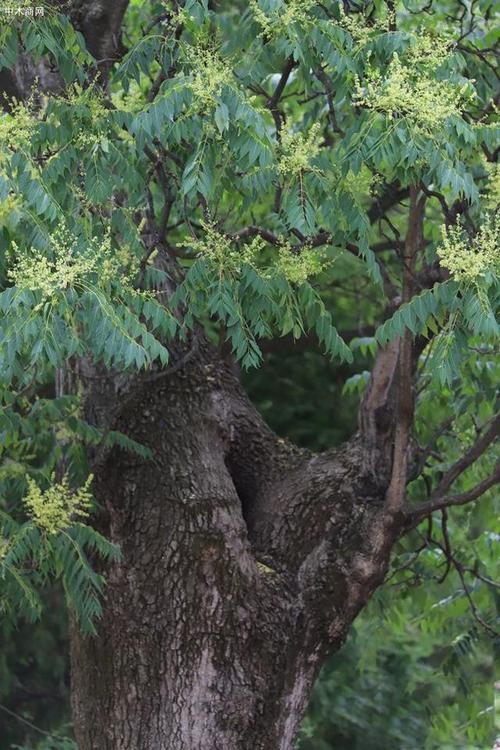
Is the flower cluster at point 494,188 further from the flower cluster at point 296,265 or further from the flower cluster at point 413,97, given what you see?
the flower cluster at point 296,265

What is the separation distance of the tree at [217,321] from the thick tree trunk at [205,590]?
0.04 ft

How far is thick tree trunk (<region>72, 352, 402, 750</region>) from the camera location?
6.19 meters

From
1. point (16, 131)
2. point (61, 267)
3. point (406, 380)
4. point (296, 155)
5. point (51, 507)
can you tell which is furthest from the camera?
point (406, 380)

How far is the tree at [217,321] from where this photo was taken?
4.89 m

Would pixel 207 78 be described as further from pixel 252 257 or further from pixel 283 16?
pixel 252 257

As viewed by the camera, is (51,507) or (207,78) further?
(51,507)

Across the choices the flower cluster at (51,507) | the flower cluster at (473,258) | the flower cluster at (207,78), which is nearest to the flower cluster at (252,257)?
the flower cluster at (207,78)

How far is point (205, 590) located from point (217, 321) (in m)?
1.30

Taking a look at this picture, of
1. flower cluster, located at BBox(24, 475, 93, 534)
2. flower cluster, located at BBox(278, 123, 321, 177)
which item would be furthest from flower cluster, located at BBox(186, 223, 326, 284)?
flower cluster, located at BBox(24, 475, 93, 534)

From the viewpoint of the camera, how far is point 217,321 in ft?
20.5

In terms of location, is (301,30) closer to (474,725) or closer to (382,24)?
(382,24)

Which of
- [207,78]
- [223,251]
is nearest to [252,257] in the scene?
[223,251]

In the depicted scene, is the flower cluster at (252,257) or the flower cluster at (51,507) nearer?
the flower cluster at (252,257)

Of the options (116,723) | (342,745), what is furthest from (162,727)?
(342,745)
